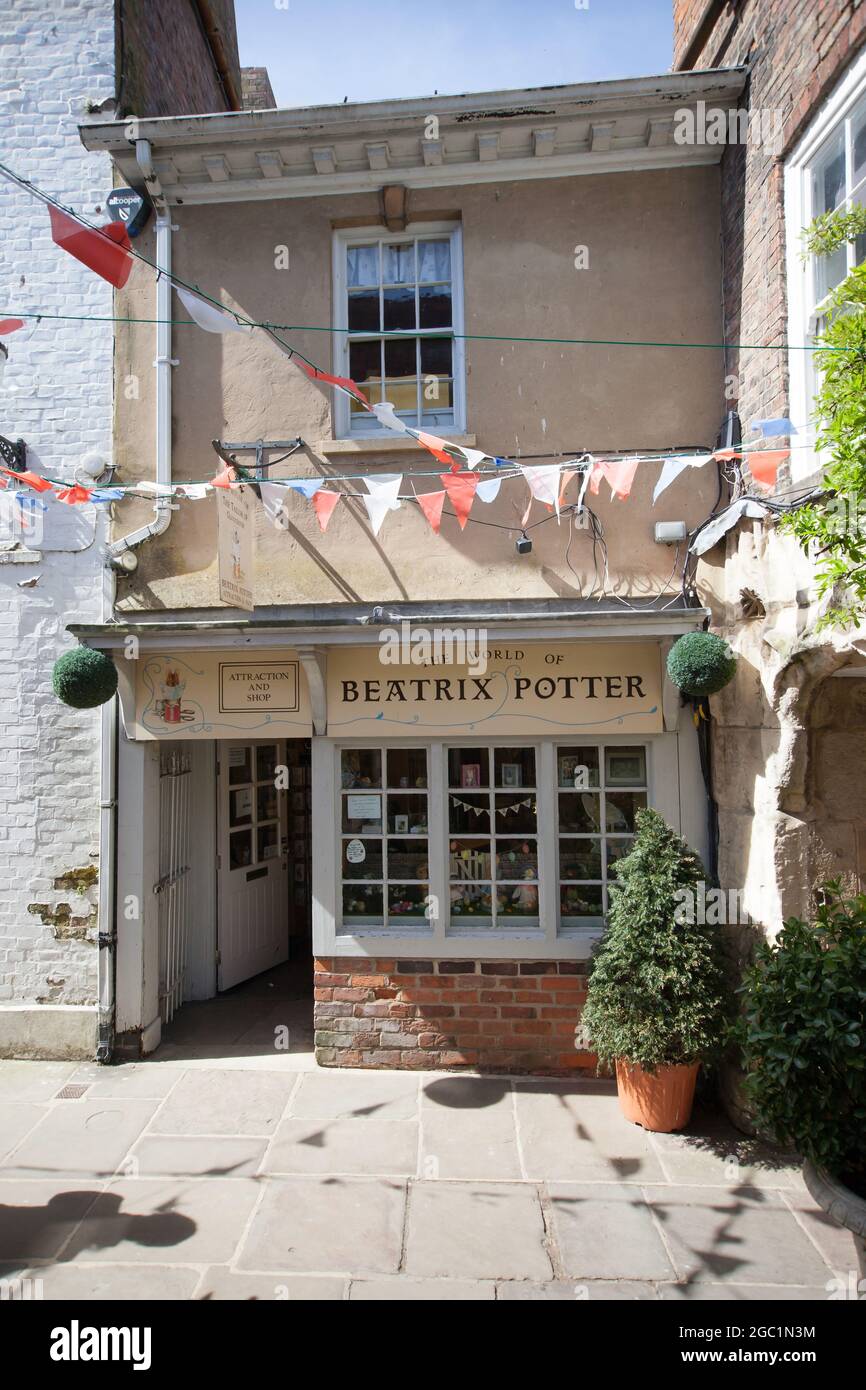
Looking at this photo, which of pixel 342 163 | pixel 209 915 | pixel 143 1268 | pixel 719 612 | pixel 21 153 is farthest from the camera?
pixel 209 915

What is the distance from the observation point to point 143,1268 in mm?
3832

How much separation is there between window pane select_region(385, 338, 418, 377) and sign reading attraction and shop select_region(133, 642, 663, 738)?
88.7 inches

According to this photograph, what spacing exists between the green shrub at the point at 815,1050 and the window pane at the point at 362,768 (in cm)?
320

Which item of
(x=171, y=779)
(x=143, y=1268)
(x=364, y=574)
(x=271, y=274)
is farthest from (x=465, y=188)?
(x=143, y=1268)

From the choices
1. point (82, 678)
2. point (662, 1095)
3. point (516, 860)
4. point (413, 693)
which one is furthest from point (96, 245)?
point (662, 1095)

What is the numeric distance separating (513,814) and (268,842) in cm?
334

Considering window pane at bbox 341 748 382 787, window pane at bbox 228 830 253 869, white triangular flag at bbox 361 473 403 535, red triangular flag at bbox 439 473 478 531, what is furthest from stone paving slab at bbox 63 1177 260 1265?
red triangular flag at bbox 439 473 478 531

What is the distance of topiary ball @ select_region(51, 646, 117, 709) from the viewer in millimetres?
5422

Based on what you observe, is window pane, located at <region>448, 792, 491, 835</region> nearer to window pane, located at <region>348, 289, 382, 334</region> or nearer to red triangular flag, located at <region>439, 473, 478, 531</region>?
red triangular flag, located at <region>439, 473, 478, 531</region>

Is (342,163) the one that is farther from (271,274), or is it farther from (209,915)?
(209,915)

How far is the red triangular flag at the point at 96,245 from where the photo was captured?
4.21m

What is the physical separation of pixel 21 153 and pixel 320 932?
6.86 m

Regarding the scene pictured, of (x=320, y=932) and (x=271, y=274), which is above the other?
(x=271, y=274)

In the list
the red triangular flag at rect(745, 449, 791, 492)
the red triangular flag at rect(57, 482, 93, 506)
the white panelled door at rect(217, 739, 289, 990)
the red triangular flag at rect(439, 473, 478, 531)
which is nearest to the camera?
the red triangular flag at rect(745, 449, 791, 492)
